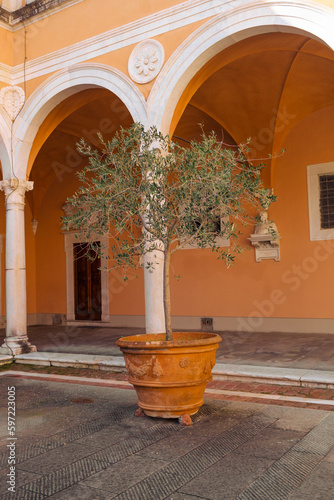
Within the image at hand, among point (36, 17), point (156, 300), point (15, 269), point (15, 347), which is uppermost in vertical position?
point (36, 17)

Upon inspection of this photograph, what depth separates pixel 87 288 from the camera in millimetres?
12602

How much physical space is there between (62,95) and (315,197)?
16.6 ft

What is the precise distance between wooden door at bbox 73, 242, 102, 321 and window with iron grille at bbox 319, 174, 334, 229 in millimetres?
5694

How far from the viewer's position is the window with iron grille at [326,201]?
9258 mm

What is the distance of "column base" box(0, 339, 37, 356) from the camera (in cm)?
778

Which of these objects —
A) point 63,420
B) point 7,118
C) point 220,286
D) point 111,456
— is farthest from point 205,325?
point 111,456

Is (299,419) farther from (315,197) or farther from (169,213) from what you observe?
(315,197)

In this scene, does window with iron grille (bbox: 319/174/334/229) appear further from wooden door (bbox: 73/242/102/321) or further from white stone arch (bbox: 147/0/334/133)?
wooden door (bbox: 73/242/102/321)

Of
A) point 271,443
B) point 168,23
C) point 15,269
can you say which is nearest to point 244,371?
point 271,443

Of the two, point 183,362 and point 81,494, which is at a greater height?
point 183,362

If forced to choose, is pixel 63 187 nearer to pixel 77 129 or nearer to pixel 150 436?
pixel 77 129

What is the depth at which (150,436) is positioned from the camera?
373 cm

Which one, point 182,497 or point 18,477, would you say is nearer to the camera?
point 182,497

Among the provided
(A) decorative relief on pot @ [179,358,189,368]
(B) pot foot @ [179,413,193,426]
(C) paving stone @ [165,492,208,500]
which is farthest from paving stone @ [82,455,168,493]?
(A) decorative relief on pot @ [179,358,189,368]
